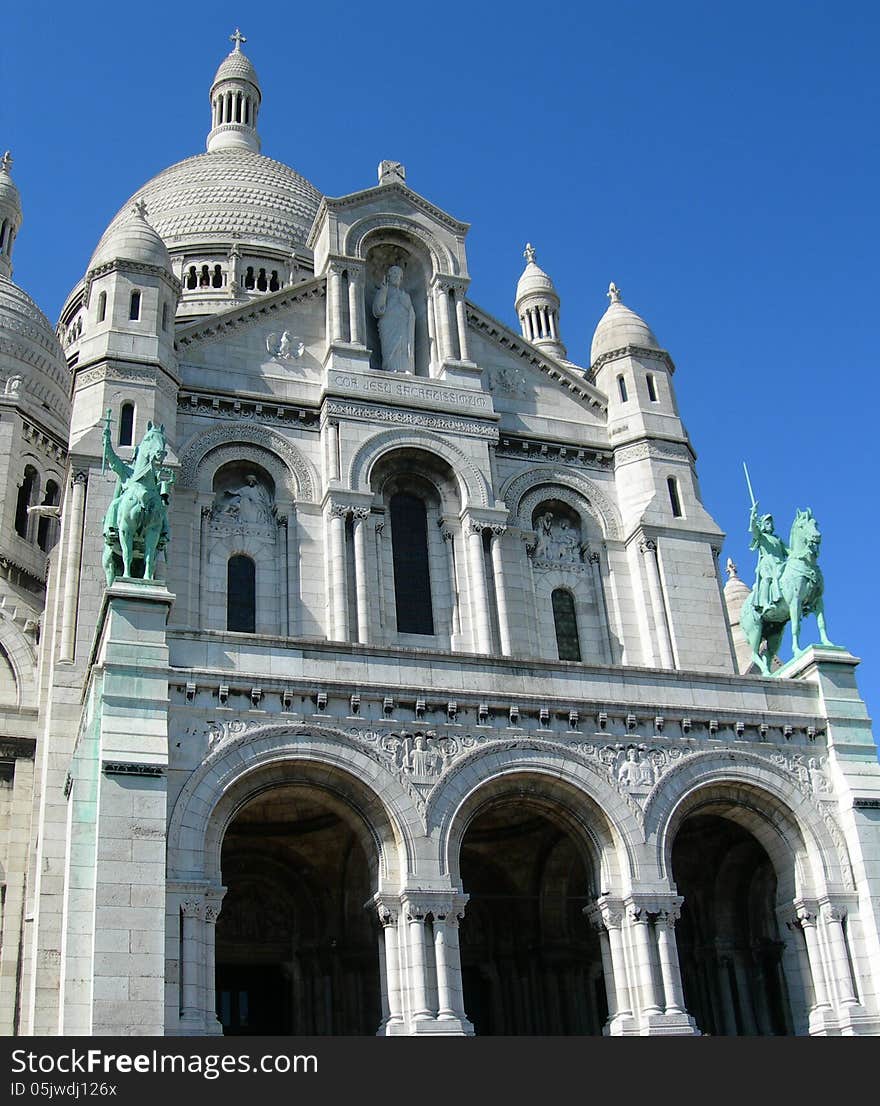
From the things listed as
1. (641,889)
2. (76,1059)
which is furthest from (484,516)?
(76,1059)

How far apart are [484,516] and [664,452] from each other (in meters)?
5.87

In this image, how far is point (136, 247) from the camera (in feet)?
109

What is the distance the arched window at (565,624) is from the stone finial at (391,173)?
12590 mm

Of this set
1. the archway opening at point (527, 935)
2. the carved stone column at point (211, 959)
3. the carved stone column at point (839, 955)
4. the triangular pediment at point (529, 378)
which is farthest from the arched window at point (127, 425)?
the carved stone column at point (839, 955)

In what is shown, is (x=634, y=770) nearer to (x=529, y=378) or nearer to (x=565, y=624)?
(x=565, y=624)

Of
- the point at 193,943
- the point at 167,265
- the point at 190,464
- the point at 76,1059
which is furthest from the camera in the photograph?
the point at 167,265

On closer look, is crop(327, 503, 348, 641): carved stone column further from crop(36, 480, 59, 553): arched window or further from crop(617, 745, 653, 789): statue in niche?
crop(36, 480, 59, 553): arched window

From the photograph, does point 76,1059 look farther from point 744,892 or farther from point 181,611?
point 744,892

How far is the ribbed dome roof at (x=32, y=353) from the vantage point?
46062 mm

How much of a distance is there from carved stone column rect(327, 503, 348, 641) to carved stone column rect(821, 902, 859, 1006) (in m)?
11.5

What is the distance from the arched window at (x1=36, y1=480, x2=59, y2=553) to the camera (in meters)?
43.2

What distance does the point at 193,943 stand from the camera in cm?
2103

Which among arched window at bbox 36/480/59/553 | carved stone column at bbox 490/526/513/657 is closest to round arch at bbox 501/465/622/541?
carved stone column at bbox 490/526/513/657

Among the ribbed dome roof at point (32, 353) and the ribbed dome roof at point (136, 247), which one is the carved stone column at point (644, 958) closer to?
the ribbed dome roof at point (136, 247)
